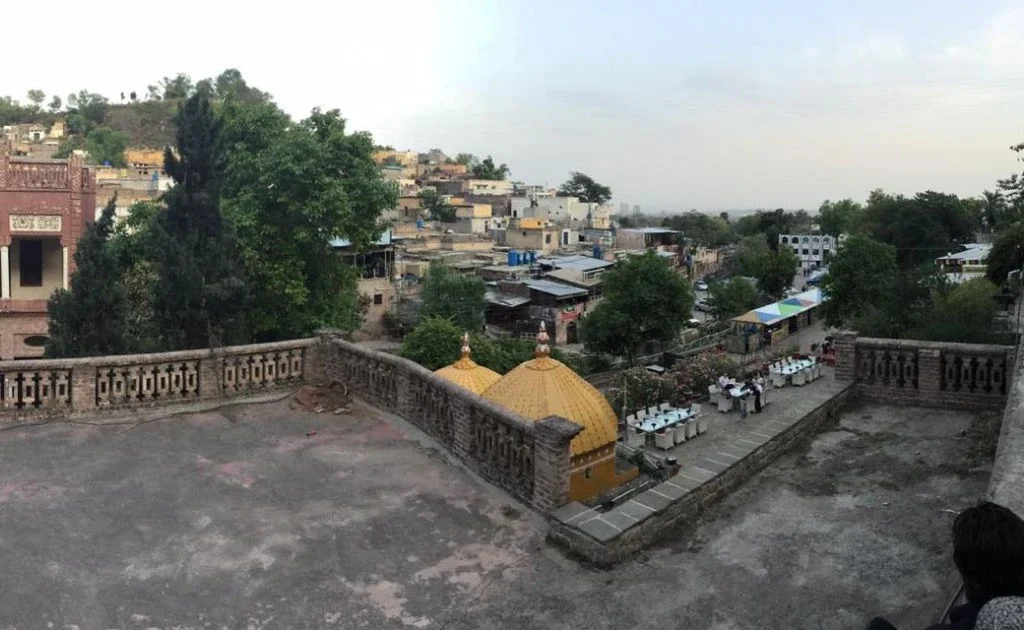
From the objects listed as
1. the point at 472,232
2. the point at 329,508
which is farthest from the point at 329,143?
the point at 472,232

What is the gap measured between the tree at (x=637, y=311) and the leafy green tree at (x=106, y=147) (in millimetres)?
57337

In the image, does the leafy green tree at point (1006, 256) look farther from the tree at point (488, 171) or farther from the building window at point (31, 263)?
the tree at point (488, 171)

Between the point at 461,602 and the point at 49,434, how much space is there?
5.49 m

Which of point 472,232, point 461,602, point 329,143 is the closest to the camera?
point 461,602

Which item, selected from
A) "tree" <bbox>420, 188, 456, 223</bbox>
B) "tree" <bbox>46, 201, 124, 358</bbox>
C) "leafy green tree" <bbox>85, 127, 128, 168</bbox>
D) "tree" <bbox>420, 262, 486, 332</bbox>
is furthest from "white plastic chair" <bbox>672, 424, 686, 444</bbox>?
"leafy green tree" <bbox>85, 127, 128, 168</bbox>

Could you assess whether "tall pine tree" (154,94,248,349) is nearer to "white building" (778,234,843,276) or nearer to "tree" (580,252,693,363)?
"tree" (580,252,693,363)

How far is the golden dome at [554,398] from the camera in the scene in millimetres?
9336

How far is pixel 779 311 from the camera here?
49.4 meters

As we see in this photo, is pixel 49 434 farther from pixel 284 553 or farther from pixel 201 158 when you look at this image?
pixel 201 158

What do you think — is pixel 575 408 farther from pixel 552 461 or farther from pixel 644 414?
pixel 644 414

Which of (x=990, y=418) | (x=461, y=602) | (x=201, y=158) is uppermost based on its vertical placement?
(x=201, y=158)

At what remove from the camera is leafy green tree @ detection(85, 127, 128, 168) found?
7750 cm

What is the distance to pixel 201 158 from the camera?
15.0 metres

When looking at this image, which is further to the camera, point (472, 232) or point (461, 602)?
point (472, 232)
